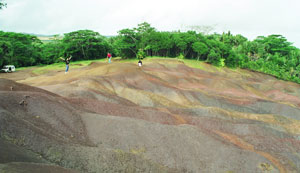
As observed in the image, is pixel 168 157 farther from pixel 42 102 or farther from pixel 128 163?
pixel 42 102

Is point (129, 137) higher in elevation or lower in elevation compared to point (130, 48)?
lower

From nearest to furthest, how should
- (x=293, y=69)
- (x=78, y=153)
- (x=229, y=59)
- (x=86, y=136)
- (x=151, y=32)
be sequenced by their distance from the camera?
(x=78, y=153) < (x=86, y=136) < (x=151, y=32) < (x=229, y=59) < (x=293, y=69)

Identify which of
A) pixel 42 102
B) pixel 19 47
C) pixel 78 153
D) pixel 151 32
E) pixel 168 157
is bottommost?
pixel 168 157

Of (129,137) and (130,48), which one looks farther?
(130,48)

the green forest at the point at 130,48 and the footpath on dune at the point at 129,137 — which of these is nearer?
the footpath on dune at the point at 129,137

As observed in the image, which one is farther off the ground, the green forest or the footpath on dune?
the green forest

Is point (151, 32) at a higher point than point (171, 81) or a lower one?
higher

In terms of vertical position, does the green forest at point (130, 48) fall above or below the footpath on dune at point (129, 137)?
above

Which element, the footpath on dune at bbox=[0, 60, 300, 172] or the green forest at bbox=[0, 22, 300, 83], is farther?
the green forest at bbox=[0, 22, 300, 83]

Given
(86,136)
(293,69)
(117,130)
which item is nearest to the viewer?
(86,136)

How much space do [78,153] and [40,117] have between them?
4.60m

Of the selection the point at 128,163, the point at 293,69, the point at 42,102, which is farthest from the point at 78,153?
the point at 293,69

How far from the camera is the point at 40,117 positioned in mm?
12742

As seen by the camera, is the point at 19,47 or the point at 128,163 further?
the point at 19,47
